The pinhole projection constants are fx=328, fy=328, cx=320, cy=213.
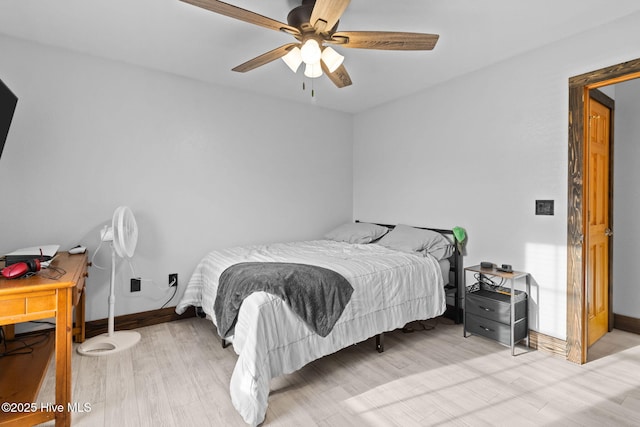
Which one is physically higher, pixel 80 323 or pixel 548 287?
pixel 548 287

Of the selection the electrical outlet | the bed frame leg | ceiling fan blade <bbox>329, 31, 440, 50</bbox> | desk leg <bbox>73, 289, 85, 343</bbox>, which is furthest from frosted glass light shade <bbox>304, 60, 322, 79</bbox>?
desk leg <bbox>73, 289, 85, 343</bbox>

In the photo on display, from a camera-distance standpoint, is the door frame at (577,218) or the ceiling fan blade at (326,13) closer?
the ceiling fan blade at (326,13)

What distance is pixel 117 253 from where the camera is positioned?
8.80 ft

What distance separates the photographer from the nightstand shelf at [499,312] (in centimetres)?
266

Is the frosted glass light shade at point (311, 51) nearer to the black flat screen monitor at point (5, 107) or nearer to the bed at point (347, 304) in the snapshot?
the bed at point (347, 304)

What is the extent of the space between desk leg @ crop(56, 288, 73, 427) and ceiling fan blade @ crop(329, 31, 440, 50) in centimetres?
210

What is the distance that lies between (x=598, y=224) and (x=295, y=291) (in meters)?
2.74

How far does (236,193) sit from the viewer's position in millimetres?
3740

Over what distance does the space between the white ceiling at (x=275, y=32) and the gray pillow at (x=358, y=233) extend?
67.0 inches

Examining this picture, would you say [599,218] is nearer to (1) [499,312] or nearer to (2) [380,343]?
(1) [499,312]

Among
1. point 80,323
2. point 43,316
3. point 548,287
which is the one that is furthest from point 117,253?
point 548,287

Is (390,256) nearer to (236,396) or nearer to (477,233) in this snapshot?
(477,233)

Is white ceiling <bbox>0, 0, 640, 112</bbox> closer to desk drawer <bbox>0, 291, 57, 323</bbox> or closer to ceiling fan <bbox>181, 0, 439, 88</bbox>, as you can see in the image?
ceiling fan <bbox>181, 0, 439, 88</bbox>

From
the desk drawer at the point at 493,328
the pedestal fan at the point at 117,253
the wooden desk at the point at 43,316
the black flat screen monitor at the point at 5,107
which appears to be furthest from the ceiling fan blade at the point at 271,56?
the desk drawer at the point at 493,328
